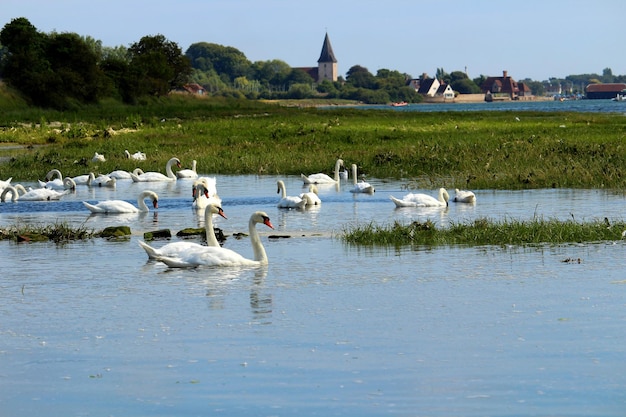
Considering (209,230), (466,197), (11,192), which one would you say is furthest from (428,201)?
(11,192)

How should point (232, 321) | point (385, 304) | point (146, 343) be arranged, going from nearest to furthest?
point (146, 343)
point (232, 321)
point (385, 304)

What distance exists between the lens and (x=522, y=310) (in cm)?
1365

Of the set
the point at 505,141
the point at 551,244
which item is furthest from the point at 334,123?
the point at 551,244

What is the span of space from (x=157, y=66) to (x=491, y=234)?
9987 centimetres

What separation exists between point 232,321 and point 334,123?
52.0 m

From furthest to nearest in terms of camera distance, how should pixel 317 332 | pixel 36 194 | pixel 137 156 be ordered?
1. pixel 137 156
2. pixel 36 194
3. pixel 317 332

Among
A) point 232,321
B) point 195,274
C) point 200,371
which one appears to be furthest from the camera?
point 195,274

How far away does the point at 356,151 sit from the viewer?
1706 inches

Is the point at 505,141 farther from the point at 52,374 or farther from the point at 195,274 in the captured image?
the point at 52,374

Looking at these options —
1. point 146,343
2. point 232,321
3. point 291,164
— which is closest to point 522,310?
point 232,321

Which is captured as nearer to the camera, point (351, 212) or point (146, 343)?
point (146, 343)

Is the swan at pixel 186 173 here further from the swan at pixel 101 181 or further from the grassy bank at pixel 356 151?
the grassy bank at pixel 356 151

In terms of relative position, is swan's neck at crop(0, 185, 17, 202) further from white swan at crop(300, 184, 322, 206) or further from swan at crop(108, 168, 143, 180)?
white swan at crop(300, 184, 322, 206)

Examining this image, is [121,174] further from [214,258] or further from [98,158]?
[214,258]
